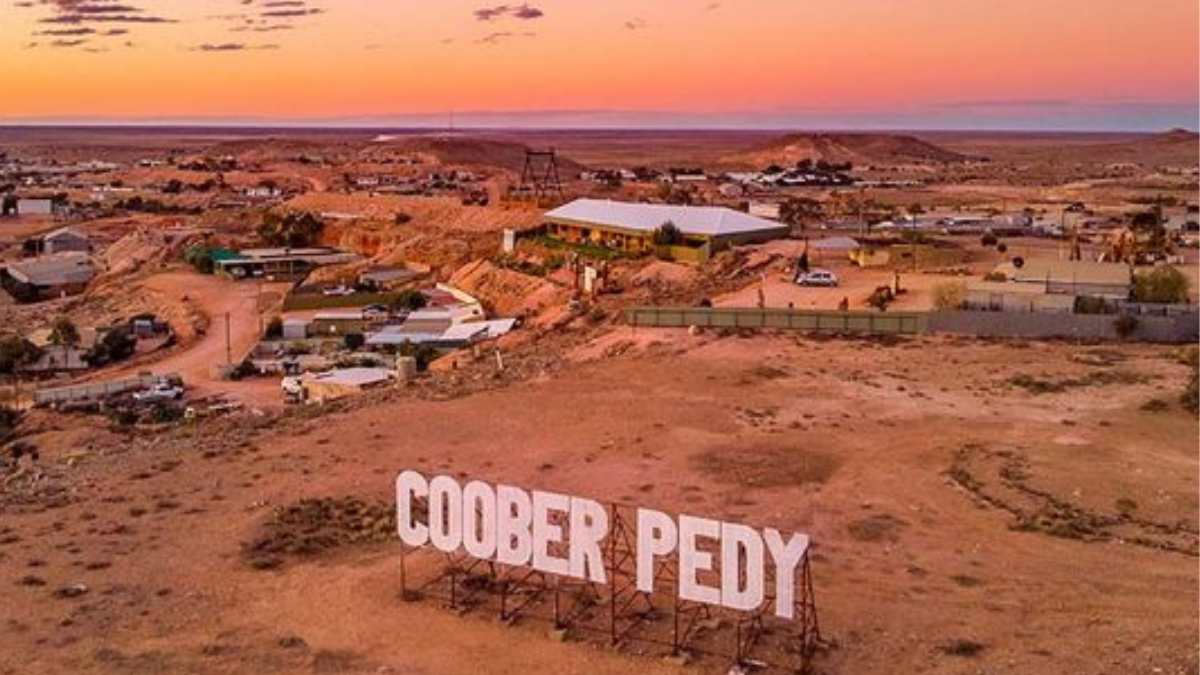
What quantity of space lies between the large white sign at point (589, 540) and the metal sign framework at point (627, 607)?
19.6 inches

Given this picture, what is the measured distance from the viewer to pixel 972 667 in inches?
704

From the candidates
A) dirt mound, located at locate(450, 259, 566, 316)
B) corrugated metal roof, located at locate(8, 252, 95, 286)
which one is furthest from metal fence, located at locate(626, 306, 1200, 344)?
corrugated metal roof, located at locate(8, 252, 95, 286)

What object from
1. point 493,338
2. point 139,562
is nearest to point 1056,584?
point 139,562

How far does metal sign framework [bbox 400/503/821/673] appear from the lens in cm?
1875

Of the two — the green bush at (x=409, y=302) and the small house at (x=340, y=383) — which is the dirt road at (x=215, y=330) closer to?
the small house at (x=340, y=383)

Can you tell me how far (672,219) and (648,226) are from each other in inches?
55.0

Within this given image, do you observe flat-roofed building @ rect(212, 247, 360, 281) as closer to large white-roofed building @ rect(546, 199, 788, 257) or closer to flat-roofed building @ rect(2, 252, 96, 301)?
flat-roofed building @ rect(2, 252, 96, 301)

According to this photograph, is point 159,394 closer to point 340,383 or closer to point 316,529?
point 340,383

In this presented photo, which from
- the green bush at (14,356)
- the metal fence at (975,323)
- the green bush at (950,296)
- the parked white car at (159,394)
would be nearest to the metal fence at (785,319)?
the metal fence at (975,323)

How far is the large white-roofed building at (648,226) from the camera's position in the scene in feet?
213

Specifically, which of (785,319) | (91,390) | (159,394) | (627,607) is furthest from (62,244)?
(627,607)

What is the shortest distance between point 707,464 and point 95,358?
37.1 metres

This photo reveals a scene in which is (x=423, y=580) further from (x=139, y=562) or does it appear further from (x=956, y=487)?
(x=956, y=487)

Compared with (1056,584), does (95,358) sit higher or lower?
lower
